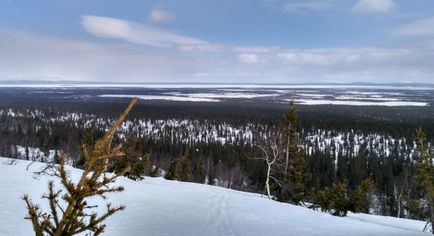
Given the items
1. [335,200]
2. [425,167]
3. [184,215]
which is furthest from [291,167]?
[184,215]

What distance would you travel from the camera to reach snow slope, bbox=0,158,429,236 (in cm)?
1554

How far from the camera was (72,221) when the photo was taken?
507 centimetres

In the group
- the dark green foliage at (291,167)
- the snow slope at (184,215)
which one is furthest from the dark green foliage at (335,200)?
the snow slope at (184,215)

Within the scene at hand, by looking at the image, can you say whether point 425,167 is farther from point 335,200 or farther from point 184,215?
point 184,215

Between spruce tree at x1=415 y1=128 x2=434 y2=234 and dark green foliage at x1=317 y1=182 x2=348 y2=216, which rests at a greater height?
spruce tree at x1=415 y1=128 x2=434 y2=234

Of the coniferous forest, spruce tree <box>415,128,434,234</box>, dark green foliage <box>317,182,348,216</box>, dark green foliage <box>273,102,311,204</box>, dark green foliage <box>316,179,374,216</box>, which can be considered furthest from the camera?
the coniferous forest

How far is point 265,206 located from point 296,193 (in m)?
13.8

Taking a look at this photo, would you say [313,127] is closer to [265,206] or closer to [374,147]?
[374,147]

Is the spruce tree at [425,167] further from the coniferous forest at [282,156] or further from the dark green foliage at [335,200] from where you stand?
the dark green foliage at [335,200]

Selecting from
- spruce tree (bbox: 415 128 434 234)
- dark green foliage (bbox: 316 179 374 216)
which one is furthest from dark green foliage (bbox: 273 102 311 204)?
spruce tree (bbox: 415 128 434 234)

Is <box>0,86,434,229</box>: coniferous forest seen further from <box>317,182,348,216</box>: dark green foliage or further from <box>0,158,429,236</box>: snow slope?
<box>0,158,429,236</box>: snow slope

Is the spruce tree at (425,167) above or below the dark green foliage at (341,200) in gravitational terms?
above

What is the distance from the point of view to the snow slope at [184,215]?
15.5 meters

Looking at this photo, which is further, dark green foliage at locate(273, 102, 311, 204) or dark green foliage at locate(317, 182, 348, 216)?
dark green foliage at locate(273, 102, 311, 204)
